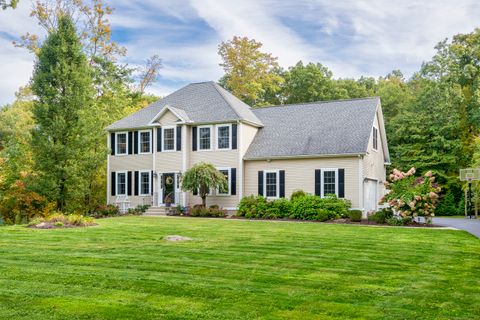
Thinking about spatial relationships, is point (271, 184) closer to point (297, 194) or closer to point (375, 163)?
point (297, 194)

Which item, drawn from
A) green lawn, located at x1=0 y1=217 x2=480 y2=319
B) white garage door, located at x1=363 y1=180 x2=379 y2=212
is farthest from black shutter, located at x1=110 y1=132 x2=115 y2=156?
green lawn, located at x1=0 y1=217 x2=480 y2=319

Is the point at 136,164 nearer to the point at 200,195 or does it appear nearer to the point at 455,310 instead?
the point at 200,195

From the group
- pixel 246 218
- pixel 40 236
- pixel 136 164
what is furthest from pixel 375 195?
pixel 40 236

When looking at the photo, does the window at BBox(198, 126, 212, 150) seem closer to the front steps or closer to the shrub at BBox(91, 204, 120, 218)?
the front steps

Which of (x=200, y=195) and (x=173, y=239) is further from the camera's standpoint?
(x=200, y=195)

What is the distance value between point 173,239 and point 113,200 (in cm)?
1696

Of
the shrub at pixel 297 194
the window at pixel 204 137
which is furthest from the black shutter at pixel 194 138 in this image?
the shrub at pixel 297 194

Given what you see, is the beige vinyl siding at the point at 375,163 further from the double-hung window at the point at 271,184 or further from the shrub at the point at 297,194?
the double-hung window at the point at 271,184

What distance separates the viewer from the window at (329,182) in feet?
72.7

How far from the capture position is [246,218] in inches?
852

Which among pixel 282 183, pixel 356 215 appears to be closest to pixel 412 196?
pixel 356 215

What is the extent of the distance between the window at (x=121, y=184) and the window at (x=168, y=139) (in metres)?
3.39

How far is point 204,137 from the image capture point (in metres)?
25.1

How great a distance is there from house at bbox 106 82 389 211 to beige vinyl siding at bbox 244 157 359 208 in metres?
0.05
